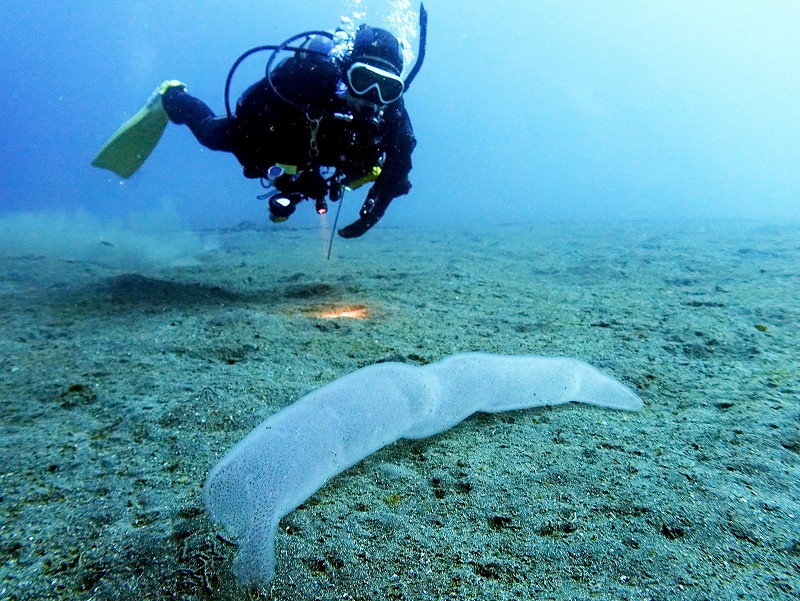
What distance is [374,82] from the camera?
4363mm

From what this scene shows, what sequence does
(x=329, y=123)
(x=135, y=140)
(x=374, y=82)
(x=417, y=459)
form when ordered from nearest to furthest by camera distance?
Answer: (x=417, y=459)
(x=374, y=82)
(x=329, y=123)
(x=135, y=140)

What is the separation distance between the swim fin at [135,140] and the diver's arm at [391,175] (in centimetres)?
397

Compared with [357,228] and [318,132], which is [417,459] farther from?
[318,132]

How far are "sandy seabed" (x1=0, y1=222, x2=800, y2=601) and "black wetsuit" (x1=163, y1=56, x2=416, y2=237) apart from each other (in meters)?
1.60

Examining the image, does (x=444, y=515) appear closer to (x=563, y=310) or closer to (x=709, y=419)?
(x=709, y=419)

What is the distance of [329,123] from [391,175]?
95 cm

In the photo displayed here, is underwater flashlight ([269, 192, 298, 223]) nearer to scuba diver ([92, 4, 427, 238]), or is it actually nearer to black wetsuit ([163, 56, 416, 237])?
scuba diver ([92, 4, 427, 238])

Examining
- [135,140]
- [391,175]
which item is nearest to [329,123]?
[391,175]

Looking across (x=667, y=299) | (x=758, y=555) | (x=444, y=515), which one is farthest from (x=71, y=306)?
(x=667, y=299)

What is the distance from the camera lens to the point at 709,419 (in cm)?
253

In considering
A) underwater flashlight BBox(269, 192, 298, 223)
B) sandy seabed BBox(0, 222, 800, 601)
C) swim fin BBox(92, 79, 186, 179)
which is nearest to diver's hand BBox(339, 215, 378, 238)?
underwater flashlight BBox(269, 192, 298, 223)

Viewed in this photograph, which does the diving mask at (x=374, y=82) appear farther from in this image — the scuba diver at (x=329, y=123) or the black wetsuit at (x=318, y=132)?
the black wetsuit at (x=318, y=132)

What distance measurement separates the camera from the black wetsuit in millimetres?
4613

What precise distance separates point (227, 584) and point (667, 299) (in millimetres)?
5321
